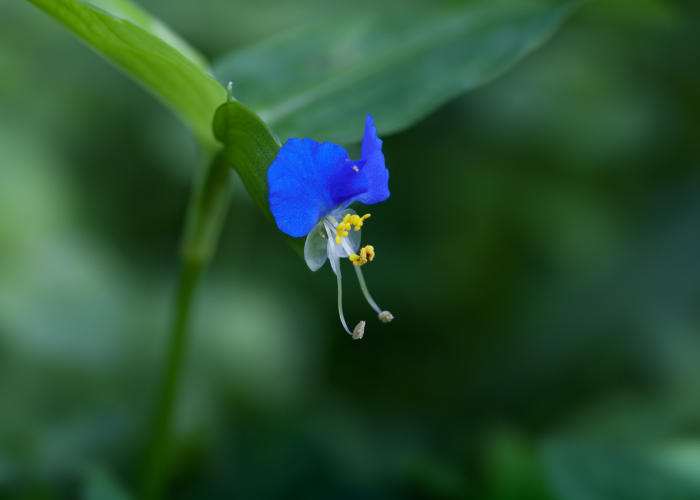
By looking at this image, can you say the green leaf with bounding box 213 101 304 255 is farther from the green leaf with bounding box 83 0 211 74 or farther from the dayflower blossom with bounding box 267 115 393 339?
the green leaf with bounding box 83 0 211 74

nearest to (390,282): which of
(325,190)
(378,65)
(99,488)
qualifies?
(378,65)

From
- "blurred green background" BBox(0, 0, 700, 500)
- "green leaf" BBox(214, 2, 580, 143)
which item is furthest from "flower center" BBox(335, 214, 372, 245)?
"blurred green background" BBox(0, 0, 700, 500)

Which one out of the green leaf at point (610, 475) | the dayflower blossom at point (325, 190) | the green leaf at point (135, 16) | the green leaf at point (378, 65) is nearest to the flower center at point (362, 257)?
the dayflower blossom at point (325, 190)

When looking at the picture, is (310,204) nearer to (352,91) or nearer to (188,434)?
A: (352,91)

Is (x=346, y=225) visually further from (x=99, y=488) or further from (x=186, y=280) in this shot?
(x=99, y=488)

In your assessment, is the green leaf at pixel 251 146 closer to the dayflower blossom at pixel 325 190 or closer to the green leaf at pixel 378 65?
the dayflower blossom at pixel 325 190

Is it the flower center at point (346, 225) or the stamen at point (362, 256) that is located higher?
the flower center at point (346, 225)
